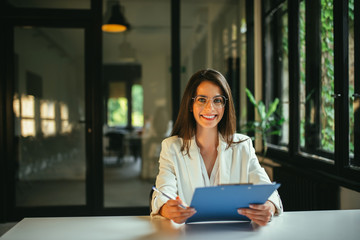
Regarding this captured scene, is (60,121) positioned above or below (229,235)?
above

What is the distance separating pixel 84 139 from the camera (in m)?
4.50

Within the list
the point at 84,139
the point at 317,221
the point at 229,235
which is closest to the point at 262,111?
the point at 84,139

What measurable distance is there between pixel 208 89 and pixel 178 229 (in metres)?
0.80

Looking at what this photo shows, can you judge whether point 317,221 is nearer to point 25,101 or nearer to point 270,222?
point 270,222

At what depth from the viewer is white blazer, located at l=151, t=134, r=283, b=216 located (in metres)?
1.79

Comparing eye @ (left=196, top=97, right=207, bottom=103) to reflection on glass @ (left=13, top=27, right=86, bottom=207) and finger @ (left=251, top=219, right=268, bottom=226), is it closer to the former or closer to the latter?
finger @ (left=251, top=219, right=268, bottom=226)

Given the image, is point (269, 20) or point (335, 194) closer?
point (335, 194)

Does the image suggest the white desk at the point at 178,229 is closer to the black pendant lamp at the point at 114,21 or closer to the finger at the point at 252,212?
the finger at the point at 252,212

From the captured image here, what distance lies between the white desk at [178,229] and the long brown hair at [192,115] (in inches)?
21.6

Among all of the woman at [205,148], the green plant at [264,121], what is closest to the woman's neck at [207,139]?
the woman at [205,148]

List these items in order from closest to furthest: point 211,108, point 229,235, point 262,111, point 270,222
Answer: point 229,235 < point 270,222 < point 211,108 < point 262,111

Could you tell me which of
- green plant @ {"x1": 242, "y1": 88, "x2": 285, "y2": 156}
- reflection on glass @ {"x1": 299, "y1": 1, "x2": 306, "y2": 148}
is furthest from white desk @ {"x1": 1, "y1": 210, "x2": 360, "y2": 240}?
green plant @ {"x1": 242, "y1": 88, "x2": 285, "y2": 156}

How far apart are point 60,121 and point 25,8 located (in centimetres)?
141

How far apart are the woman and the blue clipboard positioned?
40 cm
